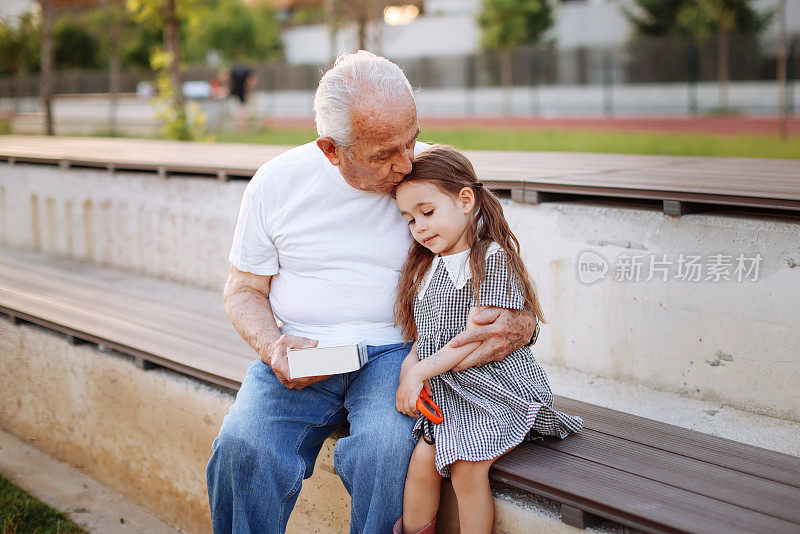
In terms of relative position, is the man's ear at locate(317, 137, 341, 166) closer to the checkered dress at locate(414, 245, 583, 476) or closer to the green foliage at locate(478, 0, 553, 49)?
the checkered dress at locate(414, 245, 583, 476)

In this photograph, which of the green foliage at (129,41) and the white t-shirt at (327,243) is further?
the green foliage at (129,41)

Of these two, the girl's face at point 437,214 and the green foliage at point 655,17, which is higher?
the green foliage at point 655,17

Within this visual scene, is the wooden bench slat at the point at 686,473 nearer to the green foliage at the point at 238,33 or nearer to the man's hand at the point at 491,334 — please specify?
the man's hand at the point at 491,334

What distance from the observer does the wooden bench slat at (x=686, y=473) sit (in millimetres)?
2062

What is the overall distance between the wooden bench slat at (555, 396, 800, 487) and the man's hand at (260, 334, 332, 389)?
85 centimetres

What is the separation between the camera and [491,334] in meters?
2.37

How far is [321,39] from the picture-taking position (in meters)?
38.5

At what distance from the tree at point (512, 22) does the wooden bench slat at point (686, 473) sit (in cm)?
2720

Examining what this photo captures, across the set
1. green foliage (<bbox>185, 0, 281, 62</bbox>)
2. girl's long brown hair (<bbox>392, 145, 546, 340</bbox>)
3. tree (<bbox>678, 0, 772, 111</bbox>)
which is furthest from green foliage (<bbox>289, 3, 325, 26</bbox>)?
girl's long brown hair (<bbox>392, 145, 546, 340</bbox>)

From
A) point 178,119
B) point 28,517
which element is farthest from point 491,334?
point 178,119

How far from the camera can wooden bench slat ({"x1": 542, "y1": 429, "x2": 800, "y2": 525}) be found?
6.77 ft

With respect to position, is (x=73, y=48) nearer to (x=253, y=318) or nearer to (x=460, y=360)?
(x=253, y=318)

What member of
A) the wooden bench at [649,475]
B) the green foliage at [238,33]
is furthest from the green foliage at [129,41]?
the wooden bench at [649,475]

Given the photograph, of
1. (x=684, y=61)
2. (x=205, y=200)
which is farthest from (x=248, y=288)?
(x=684, y=61)
